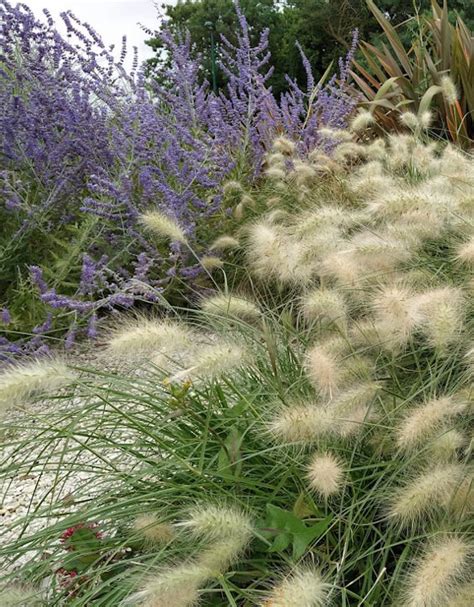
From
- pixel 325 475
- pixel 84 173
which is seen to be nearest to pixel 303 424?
pixel 325 475

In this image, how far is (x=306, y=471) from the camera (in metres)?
1.82

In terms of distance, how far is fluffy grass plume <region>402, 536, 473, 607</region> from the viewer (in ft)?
4.27

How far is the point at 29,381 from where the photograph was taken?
160 cm

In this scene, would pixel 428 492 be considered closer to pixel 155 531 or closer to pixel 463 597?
pixel 463 597

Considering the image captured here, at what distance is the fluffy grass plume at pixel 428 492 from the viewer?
1495 millimetres

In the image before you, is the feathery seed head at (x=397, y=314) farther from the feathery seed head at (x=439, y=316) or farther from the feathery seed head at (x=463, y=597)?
the feathery seed head at (x=463, y=597)

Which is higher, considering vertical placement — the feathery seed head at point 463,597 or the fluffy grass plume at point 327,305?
the fluffy grass plume at point 327,305

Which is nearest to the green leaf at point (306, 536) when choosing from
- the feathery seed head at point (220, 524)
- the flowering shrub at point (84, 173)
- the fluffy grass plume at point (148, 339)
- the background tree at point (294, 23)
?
the feathery seed head at point (220, 524)

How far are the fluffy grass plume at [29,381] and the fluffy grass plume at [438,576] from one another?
836mm

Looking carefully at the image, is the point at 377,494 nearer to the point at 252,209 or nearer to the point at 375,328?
the point at 375,328

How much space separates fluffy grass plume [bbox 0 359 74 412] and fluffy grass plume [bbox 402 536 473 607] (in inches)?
32.9

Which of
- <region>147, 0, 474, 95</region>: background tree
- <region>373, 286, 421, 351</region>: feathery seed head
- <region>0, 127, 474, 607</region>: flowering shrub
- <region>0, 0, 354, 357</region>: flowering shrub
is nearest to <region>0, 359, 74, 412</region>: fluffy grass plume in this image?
<region>0, 127, 474, 607</region>: flowering shrub

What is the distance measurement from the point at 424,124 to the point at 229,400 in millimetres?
2013

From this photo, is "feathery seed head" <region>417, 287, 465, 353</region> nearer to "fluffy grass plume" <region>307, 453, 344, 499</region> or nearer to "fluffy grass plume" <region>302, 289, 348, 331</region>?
"fluffy grass plume" <region>302, 289, 348, 331</region>
